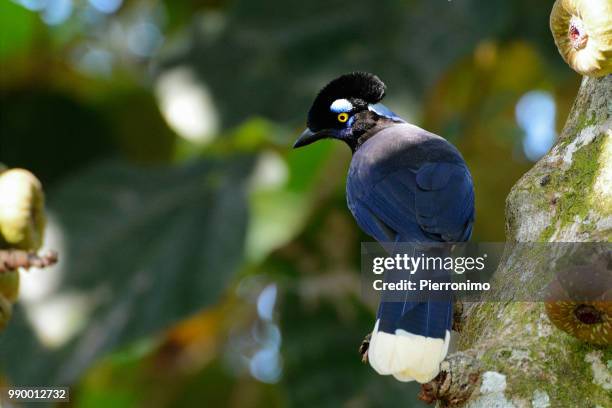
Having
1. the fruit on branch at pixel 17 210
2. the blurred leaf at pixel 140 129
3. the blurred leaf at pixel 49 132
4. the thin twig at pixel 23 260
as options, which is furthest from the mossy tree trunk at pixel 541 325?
the blurred leaf at pixel 49 132

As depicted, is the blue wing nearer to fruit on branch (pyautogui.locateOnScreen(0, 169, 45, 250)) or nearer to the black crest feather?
the black crest feather

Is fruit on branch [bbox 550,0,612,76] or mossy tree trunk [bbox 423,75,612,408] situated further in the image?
fruit on branch [bbox 550,0,612,76]

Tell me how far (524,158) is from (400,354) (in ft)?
12.7

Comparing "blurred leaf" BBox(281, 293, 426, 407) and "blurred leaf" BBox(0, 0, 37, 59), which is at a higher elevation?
"blurred leaf" BBox(0, 0, 37, 59)

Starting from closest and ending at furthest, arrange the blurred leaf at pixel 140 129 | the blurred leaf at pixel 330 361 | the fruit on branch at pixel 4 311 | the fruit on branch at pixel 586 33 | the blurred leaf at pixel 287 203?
the fruit on branch at pixel 586 33 < the fruit on branch at pixel 4 311 < the blurred leaf at pixel 287 203 < the blurred leaf at pixel 330 361 < the blurred leaf at pixel 140 129

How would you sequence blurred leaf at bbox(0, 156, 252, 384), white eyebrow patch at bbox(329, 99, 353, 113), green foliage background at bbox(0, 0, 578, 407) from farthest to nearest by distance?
green foliage background at bbox(0, 0, 578, 407) → blurred leaf at bbox(0, 156, 252, 384) → white eyebrow patch at bbox(329, 99, 353, 113)

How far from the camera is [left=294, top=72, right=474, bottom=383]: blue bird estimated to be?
1.25m

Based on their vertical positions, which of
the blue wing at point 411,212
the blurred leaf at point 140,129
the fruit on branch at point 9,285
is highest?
the blurred leaf at point 140,129

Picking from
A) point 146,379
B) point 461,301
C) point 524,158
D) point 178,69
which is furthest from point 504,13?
point 461,301

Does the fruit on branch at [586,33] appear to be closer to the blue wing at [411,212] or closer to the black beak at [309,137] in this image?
the blue wing at [411,212]

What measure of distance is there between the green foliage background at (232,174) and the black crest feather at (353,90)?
192cm

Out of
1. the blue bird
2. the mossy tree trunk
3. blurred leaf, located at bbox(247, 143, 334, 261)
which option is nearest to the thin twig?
the blue bird

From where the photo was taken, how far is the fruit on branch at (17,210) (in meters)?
A: 1.54

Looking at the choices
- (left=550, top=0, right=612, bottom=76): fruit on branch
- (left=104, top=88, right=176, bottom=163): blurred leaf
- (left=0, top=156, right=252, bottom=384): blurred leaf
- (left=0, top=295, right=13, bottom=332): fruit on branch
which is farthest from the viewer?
(left=104, top=88, right=176, bottom=163): blurred leaf
